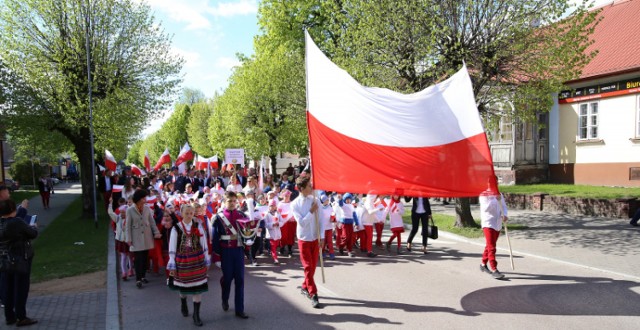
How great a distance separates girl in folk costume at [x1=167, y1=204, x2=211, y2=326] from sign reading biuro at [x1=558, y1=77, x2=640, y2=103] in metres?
17.1

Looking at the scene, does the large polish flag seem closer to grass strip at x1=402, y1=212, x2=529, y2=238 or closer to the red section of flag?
the red section of flag

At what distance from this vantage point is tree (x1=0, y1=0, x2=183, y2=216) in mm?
16438

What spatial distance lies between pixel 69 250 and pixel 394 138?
9617 mm

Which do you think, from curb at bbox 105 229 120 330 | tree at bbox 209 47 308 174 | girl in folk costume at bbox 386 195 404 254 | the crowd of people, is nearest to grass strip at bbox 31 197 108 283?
curb at bbox 105 229 120 330

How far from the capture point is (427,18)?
12.7 m

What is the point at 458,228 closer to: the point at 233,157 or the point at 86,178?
the point at 233,157

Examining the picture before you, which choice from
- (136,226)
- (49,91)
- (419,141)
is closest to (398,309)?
(419,141)

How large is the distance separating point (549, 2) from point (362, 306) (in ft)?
33.6

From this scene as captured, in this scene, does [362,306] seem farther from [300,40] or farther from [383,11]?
[300,40]

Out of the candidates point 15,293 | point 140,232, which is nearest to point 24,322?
point 15,293

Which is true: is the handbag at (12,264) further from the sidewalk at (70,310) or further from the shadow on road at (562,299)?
the shadow on road at (562,299)

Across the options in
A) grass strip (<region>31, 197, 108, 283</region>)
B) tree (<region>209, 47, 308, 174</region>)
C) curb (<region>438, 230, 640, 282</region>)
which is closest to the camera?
curb (<region>438, 230, 640, 282</region>)

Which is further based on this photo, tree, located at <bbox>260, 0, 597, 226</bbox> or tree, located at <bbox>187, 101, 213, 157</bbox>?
tree, located at <bbox>187, 101, 213, 157</bbox>

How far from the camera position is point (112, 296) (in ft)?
25.2
